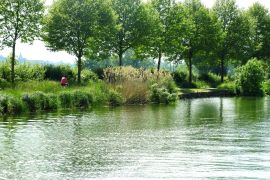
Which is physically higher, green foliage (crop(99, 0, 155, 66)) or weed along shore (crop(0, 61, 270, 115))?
green foliage (crop(99, 0, 155, 66))

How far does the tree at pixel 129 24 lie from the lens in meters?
53.4

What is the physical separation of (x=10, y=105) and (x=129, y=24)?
27.1m

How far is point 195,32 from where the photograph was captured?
66000mm

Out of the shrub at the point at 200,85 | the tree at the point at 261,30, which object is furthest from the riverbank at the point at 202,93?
the tree at the point at 261,30

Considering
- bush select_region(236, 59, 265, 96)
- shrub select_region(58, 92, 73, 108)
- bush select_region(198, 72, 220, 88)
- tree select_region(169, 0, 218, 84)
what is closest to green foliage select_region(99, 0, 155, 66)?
tree select_region(169, 0, 218, 84)

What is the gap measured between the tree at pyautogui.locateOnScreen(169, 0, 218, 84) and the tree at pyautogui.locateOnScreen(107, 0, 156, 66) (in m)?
8.60

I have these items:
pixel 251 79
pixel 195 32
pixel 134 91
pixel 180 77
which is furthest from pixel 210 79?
pixel 134 91

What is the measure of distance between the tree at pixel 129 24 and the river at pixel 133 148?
1068 inches

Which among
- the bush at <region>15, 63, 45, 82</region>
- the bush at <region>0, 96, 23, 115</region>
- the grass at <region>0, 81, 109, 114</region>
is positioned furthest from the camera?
the bush at <region>15, 63, 45, 82</region>

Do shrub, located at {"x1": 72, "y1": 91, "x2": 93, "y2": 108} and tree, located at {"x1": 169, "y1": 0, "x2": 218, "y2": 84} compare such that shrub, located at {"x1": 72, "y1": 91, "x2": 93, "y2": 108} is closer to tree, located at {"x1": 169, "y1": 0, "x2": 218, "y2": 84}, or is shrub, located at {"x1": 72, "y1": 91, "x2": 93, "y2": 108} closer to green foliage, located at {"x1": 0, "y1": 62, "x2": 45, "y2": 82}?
green foliage, located at {"x1": 0, "y1": 62, "x2": 45, "y2": 82}

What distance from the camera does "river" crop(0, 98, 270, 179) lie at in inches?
509

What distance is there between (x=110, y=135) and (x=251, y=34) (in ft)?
188

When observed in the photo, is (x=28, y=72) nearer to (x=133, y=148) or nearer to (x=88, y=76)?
(x=88, y=76)

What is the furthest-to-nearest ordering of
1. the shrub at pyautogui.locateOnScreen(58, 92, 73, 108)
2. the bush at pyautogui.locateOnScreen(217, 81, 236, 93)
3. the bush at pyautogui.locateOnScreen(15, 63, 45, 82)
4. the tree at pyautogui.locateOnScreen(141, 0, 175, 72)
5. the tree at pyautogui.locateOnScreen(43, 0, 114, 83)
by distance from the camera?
the bush at pyautogui.locateOnScreen(217, 81, 236, 93), the tree at pyautogui.locateOnScreen(141, 0, 175, 72), the tree at pyautogui.locateOnScreen(43, 0, 114, 83), the bush at pyautogui.locateOnScreen(15, 63, 45, 82), the shrub at pyautogui.locateOnScreen(58, 92, 73, 108)
